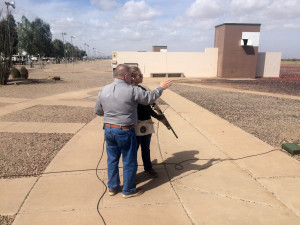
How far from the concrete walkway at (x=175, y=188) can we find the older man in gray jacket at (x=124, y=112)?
0.48 m

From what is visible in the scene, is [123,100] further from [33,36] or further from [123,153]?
[33,36]

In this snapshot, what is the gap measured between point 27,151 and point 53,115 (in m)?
3.18

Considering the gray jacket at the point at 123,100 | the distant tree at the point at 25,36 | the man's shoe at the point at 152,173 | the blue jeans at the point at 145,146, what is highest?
the distant tree at the point at 25,36

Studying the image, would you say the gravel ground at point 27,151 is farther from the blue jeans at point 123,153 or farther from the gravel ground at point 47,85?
the gravel ground at point 47,85

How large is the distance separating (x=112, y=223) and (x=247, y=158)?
2882 millimetres

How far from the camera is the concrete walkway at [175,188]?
285 cm

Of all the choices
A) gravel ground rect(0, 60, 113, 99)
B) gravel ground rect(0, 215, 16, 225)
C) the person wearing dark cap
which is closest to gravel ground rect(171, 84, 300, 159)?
the person wearing dark cap

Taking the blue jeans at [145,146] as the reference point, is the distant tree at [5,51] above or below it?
above

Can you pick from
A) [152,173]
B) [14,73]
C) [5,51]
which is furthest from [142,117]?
[14,73]

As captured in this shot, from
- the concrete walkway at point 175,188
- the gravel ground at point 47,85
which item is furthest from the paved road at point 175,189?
the gravel ground at point 47,85

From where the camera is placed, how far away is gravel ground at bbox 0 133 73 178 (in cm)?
403

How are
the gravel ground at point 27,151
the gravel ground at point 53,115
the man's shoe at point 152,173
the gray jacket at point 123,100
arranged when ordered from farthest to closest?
the gravel ground at point 53,115 → the gravel ground at point 27,151 → the man's shoe at point 152,173 → the gray jacket at point 123,100

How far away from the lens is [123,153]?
3.15 metres

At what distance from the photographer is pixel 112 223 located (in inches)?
107
